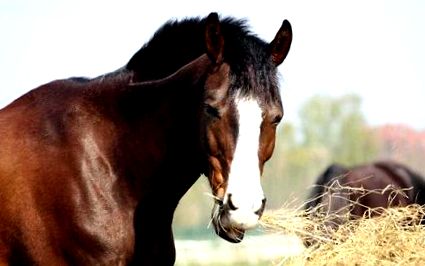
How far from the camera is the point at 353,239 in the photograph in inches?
231

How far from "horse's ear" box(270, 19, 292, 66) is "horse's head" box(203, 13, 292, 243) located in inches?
5.2

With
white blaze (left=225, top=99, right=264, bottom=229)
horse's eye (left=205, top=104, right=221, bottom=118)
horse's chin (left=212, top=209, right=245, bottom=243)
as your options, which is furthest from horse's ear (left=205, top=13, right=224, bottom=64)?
horse's chin (left=212, top=209, right=245, bottom=243)

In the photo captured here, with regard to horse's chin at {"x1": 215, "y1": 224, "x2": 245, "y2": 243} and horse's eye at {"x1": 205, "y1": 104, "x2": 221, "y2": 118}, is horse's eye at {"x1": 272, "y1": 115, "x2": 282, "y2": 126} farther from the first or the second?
horse's chin at {"x1": 215, "y1": 224, "x2": 245, "y2": 243}

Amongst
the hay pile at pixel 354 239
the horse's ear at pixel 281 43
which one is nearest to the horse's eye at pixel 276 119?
the horse's ear at pixel 281 43

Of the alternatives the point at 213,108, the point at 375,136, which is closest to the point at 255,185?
the point at 213,108

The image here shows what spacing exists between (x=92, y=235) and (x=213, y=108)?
1136 millimetres

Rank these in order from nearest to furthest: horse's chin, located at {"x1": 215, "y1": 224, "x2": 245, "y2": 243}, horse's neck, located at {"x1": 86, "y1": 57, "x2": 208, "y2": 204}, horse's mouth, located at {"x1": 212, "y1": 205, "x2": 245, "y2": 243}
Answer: horse's mouth, located at {"x1": 212, "y1": 205, "x2": 245, "y2": 243}
horse's chin, located at {"x1": 215, "y1": 224, "x2": 245, "y2": 243}
horse's neck, located at {"x1": 86, "y1": 57, "x2": 208, "y2": 204}

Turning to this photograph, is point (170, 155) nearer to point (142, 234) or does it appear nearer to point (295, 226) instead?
point (142, 234)

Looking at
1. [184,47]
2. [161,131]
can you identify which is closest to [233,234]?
[161,131]

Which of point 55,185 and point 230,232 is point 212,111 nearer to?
point 230,232

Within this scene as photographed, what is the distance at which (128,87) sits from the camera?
5.67 meters

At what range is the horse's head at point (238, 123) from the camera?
4.62 metres

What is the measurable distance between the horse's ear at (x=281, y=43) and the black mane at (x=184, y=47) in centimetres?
11

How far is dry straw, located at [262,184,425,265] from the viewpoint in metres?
5.69
